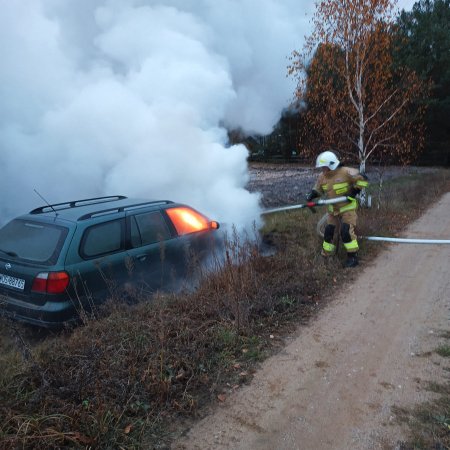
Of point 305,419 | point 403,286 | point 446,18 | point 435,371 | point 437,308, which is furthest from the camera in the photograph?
point 446,18

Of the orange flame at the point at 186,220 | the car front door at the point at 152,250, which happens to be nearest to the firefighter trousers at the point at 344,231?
the orange flame at the point at 186,220

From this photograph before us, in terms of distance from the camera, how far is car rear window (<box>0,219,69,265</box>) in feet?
13.8

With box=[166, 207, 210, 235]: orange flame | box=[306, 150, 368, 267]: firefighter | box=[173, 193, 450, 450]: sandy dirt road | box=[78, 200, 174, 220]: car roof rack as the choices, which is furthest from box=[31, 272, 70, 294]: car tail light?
box=[306, 150, 368, 267]: firefighter

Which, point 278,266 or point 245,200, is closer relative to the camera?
point 278,266

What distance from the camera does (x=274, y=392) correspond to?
331 cm

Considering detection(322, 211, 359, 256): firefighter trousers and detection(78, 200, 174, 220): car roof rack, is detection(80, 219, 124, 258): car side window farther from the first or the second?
detection(322, 211, 359, 256): firefighter trousers

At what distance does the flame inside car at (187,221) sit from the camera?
5508mm

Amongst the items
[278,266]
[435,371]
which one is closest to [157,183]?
[278,266]

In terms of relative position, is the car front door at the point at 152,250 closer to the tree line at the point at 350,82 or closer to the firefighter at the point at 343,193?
the firefighter at the point at 343,193

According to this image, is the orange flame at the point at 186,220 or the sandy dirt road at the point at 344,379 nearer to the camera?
the sandy dirt road at the point at 344,379

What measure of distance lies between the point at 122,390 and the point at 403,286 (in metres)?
4.15

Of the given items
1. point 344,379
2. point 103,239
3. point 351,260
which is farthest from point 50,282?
point 351,260

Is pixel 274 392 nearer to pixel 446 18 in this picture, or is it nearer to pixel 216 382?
pixel 216 382

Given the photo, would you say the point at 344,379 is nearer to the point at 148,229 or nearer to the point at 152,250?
the point at 152,250
